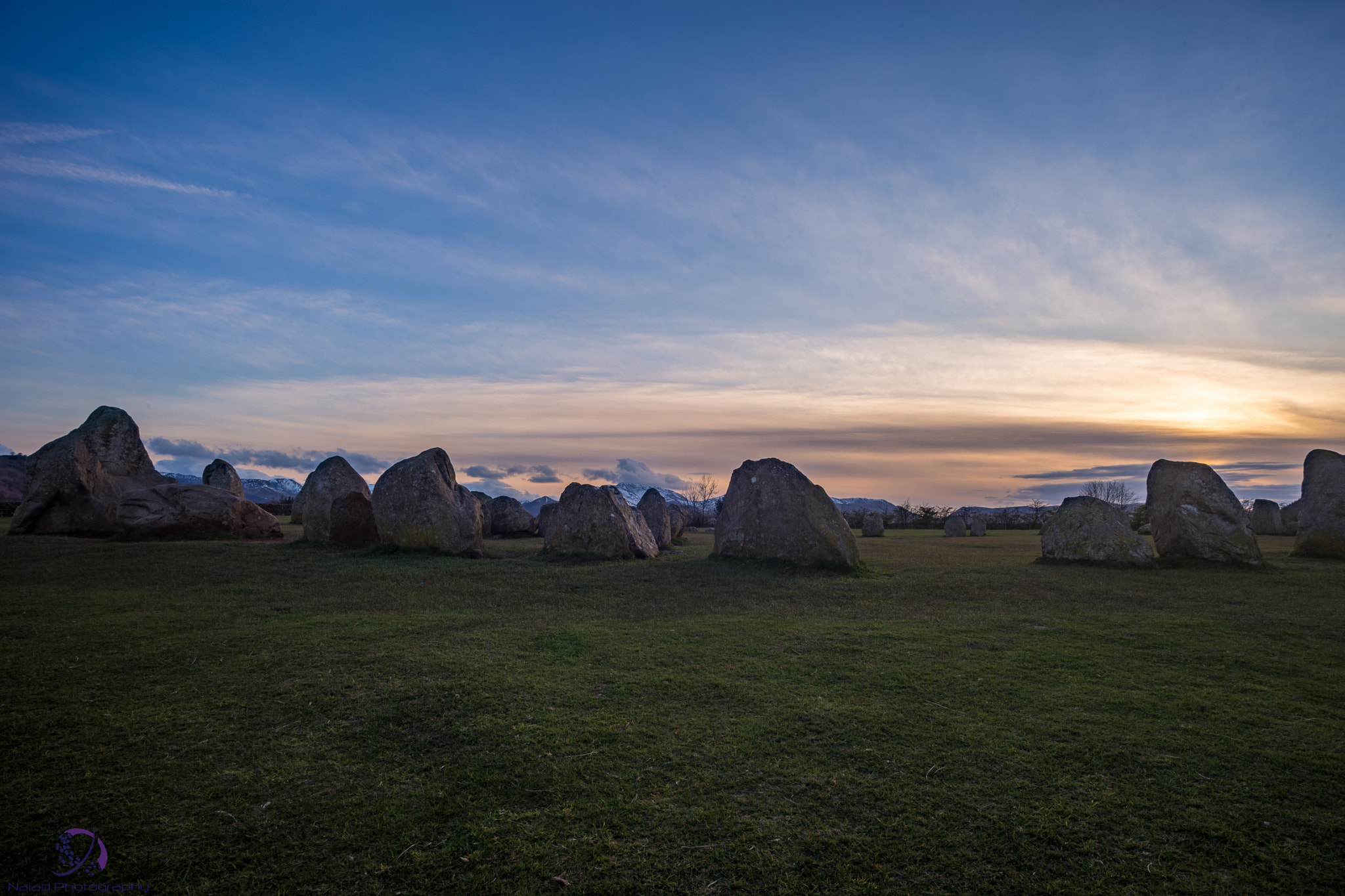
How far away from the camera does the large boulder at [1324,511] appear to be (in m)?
14.0

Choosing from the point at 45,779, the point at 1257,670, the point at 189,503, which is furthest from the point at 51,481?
the point at 1257,670

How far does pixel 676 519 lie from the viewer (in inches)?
819

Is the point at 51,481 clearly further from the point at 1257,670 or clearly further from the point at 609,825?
the point at 1257,670

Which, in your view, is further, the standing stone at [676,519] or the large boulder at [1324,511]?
the standing stone at [676,519]

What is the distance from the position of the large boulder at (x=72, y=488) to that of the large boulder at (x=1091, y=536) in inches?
828

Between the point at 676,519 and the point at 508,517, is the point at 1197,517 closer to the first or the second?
the point at 676,519

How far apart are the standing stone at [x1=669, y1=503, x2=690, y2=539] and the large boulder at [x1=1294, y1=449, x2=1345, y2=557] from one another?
1523 cm

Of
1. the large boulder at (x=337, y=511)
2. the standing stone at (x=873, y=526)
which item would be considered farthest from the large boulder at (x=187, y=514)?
the standing stone at (x=873, y=526)

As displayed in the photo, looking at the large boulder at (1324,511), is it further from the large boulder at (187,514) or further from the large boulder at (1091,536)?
the large boulder at (187,514)

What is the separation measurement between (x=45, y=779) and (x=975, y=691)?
603 centimetres

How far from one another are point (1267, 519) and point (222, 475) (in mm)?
38200

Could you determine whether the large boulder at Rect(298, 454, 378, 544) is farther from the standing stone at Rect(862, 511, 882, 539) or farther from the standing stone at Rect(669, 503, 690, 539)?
the standing stone at Rect(862, 511, 882, 539)

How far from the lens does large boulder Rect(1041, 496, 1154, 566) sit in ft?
41.8

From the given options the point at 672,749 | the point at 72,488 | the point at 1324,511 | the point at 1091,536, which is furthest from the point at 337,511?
the point at 1324,511
